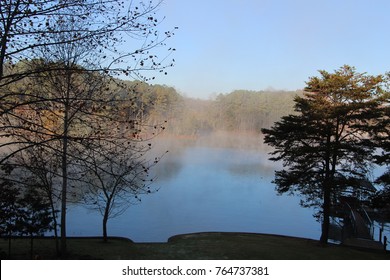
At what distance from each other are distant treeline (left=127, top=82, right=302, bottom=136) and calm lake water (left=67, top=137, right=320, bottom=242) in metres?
24.1

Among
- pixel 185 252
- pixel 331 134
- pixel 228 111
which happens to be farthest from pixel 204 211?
pixel 228 111

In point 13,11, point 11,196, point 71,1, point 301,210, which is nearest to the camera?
point 13,11

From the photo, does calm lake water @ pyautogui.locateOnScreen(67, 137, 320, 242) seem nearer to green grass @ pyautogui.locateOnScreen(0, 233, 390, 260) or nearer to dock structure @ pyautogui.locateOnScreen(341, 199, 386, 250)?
dock structure @ pyautogui.locateOnScreen(341, 199, 386, 250)

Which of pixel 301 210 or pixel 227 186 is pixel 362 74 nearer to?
pixel 301 210

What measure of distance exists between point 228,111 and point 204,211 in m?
42.0

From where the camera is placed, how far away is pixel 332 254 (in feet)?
27.9

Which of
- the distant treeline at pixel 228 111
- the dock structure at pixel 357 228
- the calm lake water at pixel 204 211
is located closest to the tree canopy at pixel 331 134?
the dock structure at pixel 357 228

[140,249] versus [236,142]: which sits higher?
[236,142]

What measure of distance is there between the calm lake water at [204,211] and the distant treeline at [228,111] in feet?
79.1

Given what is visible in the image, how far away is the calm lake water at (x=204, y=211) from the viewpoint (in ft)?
46.8

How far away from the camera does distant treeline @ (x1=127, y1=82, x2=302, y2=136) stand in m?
52.4

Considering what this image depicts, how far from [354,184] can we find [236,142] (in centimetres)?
4598

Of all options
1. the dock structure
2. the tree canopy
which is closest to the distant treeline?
the dock structure

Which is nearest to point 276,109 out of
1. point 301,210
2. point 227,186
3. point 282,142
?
point 227,186
